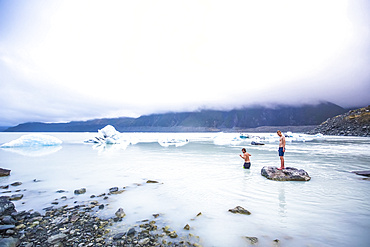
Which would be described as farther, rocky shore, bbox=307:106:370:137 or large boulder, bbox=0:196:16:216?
rocky shore, bbox=307:106:370:137

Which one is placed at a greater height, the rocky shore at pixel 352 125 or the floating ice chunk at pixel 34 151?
the rocky shore at pixel 352 125

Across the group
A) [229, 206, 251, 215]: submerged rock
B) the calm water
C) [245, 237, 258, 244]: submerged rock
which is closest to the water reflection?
the calm water

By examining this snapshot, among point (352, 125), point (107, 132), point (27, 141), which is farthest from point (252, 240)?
point (352, 125)

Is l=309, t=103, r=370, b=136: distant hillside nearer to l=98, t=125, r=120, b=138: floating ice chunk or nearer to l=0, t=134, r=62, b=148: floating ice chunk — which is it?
l=98, t=125, r=120, b=138: floating ice chunk

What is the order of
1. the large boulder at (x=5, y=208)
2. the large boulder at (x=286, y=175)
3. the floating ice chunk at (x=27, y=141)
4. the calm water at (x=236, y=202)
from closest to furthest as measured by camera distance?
the calm water at (x=236, y=202) → the large boulder at (x=5, y=208) → the large boulder at (x=286, y=175) → the floating ice chunk at (x=27, y=141)

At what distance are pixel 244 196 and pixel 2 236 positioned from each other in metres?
6.25

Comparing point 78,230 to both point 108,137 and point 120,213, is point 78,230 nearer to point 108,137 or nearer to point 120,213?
point 120,213

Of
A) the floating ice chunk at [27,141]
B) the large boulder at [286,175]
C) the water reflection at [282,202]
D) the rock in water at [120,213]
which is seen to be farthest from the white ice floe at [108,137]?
the water reflection at [282,202]

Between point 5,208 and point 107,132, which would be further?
point 107,132

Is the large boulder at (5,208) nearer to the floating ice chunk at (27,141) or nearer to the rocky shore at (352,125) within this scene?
the floating ice chunk at (27,141)

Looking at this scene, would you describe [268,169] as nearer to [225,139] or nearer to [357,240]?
[357,240]

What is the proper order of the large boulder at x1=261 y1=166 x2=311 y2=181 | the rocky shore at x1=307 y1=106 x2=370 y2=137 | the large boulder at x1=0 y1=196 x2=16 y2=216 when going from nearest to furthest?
the large boulder at x1=0 y1=196 x2=16 y2=216 → the large boulder at x1=261 y1=166 x2=311 y2=181 → the rocky shore at x1=307 y1=106 x2=370 y2=137

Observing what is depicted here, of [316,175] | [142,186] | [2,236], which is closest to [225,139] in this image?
[316,175]

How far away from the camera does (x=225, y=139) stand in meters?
47.7
